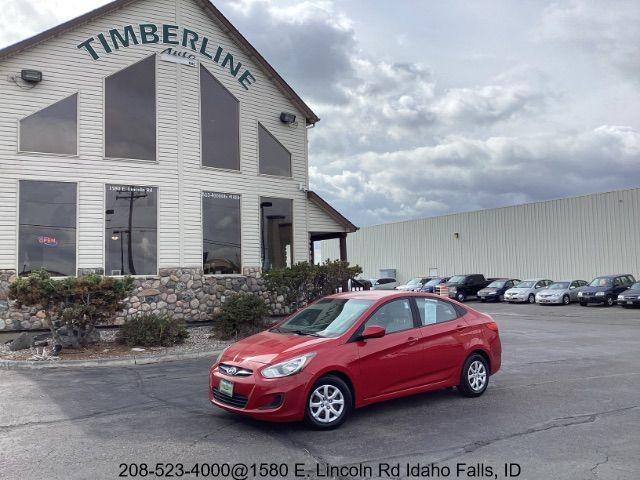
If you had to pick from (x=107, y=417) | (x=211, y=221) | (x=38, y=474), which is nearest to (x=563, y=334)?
(x=211, y=221)

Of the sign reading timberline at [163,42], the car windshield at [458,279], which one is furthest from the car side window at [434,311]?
the car windshield at [458,279]

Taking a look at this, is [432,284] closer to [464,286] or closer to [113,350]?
[464,286]

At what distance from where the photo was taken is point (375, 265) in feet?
179

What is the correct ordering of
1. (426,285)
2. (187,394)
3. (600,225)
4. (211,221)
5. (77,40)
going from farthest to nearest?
1. (426,285)
2. (600,225)
3. (211,221)
4. (77,40)
5. (187,394)

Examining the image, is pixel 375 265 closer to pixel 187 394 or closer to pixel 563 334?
pixel 563 334

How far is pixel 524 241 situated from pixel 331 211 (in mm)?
25135

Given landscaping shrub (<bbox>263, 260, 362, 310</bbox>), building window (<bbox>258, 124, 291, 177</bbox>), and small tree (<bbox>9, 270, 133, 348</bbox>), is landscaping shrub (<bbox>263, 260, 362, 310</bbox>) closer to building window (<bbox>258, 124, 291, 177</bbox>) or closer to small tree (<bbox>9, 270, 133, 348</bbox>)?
building window (<bbox>258, 124, 291, 177</bbox>)

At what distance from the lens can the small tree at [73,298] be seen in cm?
1186

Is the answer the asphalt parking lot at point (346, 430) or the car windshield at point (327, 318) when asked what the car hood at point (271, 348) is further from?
the asphalt parking lot at point (346, 430)

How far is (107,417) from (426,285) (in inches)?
1368

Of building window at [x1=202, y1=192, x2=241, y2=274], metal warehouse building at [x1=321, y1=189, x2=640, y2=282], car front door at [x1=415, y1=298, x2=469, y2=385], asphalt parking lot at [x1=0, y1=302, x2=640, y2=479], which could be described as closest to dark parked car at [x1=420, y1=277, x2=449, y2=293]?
metal warehouse building at [x1=321, y1=189, x2=640, y2=282]

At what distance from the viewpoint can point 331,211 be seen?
1955 cm

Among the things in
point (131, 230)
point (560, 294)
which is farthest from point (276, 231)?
point (560, 294)

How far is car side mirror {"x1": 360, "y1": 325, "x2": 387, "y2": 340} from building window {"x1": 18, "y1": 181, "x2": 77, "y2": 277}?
10.7m
